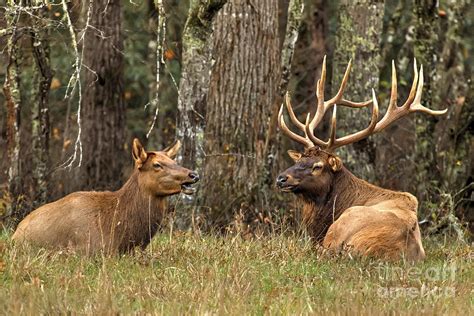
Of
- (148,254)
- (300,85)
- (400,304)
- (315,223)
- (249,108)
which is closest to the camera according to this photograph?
(400,304)

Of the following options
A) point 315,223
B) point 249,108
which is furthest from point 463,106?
point 315,223

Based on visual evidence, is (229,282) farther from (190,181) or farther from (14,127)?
(14,127)

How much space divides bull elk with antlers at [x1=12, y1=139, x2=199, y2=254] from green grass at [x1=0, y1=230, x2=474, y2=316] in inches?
10.2

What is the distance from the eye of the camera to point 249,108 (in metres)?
14.5

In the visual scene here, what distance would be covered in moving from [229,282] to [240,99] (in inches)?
236

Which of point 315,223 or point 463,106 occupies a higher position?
point 463,106

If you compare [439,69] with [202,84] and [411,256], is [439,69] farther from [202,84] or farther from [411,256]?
[411,256]

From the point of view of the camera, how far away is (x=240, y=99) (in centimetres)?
1448

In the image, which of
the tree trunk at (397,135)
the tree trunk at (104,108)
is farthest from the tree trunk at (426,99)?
the tree trunk at (104,108)

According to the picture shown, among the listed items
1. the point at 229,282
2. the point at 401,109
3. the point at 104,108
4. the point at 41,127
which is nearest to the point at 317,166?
the point at 401,109

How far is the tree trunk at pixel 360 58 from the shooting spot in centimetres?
1541

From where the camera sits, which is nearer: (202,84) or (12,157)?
(202,84)

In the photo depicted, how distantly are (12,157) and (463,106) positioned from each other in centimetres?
581

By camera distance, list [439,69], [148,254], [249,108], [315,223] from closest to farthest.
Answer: [148,254]
[315,223]
[249,108]
[439,69]
